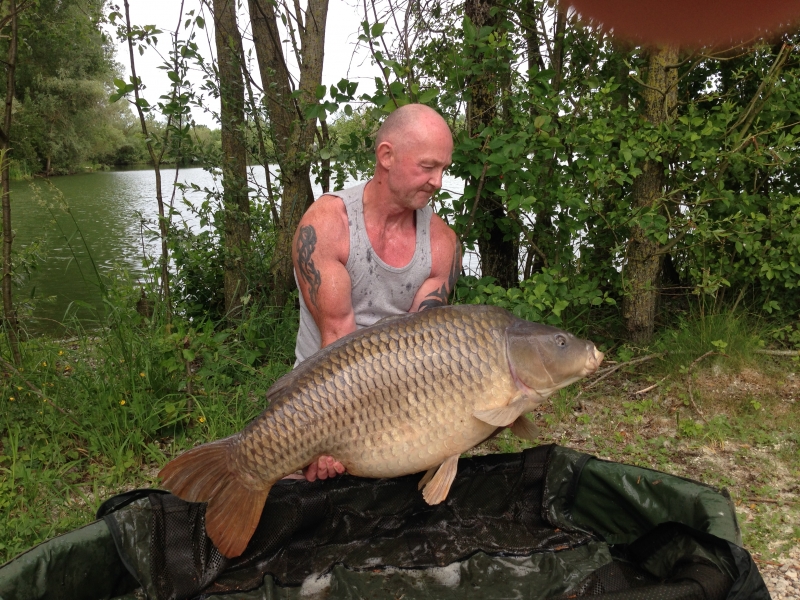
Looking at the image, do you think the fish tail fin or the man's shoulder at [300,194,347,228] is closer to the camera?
the fish tail fin

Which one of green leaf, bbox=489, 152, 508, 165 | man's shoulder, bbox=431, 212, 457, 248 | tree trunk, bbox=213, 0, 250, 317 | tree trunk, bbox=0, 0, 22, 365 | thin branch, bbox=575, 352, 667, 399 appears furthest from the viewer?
tree trunk, bbox=213, 0, 250, 317

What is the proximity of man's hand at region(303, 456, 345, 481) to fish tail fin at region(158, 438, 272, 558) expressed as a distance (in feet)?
0.47

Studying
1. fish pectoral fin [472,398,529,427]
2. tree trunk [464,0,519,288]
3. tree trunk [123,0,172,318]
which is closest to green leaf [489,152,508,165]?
tree trunk [464,0,519,288]

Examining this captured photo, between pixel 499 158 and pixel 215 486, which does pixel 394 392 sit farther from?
pixel 499 158

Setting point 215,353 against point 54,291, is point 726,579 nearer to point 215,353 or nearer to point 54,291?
point 215,353

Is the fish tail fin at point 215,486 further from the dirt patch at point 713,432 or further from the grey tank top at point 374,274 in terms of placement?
the dirt patch at point 713,432

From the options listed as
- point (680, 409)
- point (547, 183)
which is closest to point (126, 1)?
point (547, 183)

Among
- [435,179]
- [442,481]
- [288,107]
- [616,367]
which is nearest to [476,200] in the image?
[435,179]

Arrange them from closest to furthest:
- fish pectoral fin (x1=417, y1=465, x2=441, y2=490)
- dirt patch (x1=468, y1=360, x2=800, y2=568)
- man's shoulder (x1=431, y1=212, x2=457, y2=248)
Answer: fish pectoral fin (x1=417, y1=465, x2=441, y2=490) < dirt patch (x1=468, y1=360, x2=800, y2=568) < man's shoulder (x1=431, y1=212, x2=457, y2=248)

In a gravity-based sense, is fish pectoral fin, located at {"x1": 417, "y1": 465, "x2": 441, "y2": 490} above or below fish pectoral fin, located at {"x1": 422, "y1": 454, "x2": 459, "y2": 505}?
below

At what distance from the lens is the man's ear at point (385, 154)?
1.91 metres

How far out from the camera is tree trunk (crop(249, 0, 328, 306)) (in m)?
2.98

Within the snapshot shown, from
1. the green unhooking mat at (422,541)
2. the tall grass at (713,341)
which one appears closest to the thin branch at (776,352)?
the tall grass at (713,341)

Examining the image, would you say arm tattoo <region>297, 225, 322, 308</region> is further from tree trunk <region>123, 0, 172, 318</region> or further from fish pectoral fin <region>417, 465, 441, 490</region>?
tree trunk <region>123, 0, 172, 318</region>
